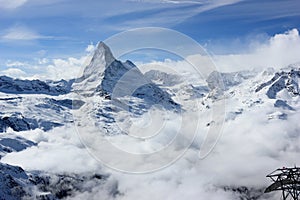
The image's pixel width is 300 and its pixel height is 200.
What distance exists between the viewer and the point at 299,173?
169 ft

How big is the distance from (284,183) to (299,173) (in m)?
2.52

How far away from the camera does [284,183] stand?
174ft
